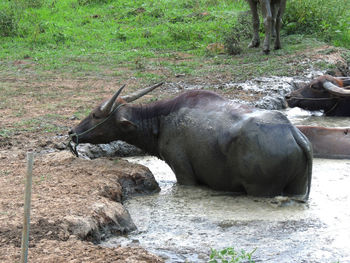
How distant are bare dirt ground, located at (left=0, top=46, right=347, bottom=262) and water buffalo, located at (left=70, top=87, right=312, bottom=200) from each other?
383 mm

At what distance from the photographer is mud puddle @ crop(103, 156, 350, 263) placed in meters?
4.69

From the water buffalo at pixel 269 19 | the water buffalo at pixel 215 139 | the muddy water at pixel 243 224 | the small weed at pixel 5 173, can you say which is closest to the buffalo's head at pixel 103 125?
the water buffalo at pixel 215 139

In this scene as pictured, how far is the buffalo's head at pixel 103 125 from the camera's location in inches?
266

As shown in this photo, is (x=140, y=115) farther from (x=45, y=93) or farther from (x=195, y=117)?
(x=45, y=93)

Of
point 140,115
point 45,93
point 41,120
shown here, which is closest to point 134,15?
point 45,93

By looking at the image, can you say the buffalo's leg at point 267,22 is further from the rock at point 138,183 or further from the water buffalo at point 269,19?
the rock at point 138,183

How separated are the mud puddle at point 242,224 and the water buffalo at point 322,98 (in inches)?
154

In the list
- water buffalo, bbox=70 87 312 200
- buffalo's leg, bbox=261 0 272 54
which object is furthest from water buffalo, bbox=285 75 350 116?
water buffalo, bbox=70 87 312 200

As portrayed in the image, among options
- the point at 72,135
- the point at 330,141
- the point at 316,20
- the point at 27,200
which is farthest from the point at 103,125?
the point at 316,20

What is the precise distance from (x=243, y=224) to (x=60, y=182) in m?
1.85

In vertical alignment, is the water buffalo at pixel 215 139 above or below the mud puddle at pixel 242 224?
above

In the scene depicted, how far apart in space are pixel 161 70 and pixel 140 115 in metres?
5.91

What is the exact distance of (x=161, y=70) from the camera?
12625mm

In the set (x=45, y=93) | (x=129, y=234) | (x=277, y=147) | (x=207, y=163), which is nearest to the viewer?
(x=129, y=234)
